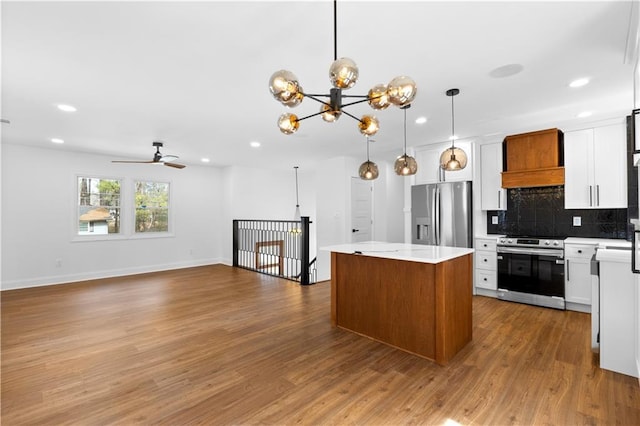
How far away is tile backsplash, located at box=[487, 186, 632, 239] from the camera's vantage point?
4.20 metres

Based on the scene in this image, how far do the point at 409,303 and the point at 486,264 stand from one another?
2533 mm

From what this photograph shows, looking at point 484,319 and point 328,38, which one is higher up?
point 328,38

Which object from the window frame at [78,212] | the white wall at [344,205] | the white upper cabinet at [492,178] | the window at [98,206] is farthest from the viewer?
the white wall at [344,205]

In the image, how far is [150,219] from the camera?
23.3 ft

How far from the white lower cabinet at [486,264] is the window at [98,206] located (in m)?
7.13

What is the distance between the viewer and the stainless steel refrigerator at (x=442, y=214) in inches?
196

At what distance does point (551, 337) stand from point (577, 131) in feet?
9.16

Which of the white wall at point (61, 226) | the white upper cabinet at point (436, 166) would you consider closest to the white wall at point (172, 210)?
the white wall at point (61, 226)

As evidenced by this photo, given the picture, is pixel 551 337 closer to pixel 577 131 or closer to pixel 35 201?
pixel 577 131

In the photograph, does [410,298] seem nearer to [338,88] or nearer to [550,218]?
[338,88]

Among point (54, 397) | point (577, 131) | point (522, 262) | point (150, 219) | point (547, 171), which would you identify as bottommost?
point (54, 397)

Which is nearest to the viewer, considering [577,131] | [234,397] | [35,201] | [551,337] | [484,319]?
[234,397]

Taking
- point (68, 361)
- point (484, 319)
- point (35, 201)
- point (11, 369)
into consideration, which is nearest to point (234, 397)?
point (68, 361)

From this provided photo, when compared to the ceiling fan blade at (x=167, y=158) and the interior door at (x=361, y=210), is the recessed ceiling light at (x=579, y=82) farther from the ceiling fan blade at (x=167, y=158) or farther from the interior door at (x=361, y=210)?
the ceiling fan blade at (x=167, y=158)
